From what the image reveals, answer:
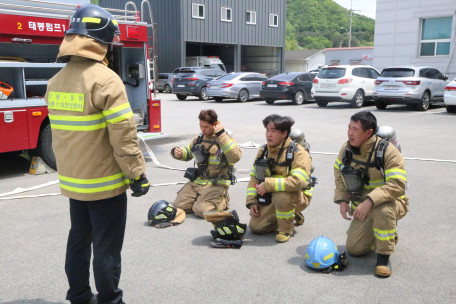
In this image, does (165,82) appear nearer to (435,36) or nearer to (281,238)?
(435,36)

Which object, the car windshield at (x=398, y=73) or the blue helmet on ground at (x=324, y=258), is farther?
the car windshield at (x=398, y=73)

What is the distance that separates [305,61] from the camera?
213ft

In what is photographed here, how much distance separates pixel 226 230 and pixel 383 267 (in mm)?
1461

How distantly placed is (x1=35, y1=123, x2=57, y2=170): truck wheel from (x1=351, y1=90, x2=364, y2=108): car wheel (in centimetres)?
1338

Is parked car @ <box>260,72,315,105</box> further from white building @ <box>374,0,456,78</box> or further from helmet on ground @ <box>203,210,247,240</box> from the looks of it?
helmet on ground @ <box>203,210,247,240</box>

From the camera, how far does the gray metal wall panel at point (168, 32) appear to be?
1389 inches

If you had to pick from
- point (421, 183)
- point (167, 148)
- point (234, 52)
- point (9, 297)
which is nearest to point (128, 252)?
point (9, 297)

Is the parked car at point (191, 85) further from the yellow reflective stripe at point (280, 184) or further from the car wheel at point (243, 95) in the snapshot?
the yellow reflective stripe at point (280, 184)

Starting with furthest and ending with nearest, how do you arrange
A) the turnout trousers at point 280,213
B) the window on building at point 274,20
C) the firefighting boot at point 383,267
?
the window on building at point 274,20
the turnout trousers at point 280,213
the firefighting boot at point 383,267

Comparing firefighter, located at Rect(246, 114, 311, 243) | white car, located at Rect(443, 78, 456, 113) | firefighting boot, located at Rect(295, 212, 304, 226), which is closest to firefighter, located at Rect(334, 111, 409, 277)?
firefighter, located at Rect(246, 114, 311, 243)

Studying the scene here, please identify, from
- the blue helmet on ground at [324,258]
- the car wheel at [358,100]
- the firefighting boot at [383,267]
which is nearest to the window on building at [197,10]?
the car wheel at [358,100]

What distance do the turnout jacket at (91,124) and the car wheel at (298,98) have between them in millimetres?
17722

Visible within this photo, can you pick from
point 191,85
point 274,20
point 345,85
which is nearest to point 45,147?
point 345,85

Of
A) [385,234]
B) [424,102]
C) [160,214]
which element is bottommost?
[160,214]
